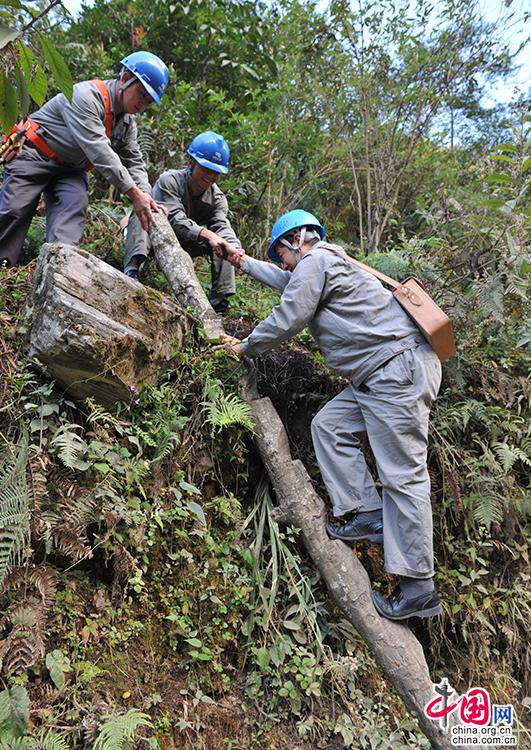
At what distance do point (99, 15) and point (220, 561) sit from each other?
391 inches

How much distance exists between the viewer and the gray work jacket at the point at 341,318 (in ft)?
13.0

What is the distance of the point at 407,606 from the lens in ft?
11.7

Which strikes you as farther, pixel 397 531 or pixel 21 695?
pixel 397 531

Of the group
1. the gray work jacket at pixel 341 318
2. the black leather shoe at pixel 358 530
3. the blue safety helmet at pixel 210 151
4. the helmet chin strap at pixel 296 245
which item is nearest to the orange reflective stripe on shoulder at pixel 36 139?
the blue safety helmet at pixel 210 151

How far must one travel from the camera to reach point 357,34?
839cm

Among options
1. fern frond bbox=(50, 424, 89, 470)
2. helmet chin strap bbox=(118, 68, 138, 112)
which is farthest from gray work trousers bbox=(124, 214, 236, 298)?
fern frond bbox=(50, 424, 89, 470)

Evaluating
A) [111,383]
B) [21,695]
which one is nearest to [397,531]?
[111,383]

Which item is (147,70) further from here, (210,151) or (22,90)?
(22,90)

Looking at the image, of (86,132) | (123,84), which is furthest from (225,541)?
(123,84)

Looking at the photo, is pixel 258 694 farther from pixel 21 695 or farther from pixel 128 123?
pixel 128 123

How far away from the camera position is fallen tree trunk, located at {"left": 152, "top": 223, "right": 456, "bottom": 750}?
3416 mm

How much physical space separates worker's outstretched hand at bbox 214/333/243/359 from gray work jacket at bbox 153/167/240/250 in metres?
1.56

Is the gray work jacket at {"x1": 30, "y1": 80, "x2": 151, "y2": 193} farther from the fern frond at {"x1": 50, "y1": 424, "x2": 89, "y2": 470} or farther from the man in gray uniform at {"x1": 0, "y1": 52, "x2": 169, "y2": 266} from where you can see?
the fern frond at {"x1": 50, "y1": 424, "x2": 89, "y2": 470}

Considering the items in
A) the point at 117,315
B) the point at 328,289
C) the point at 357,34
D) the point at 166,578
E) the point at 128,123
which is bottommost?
the point at 166,578
